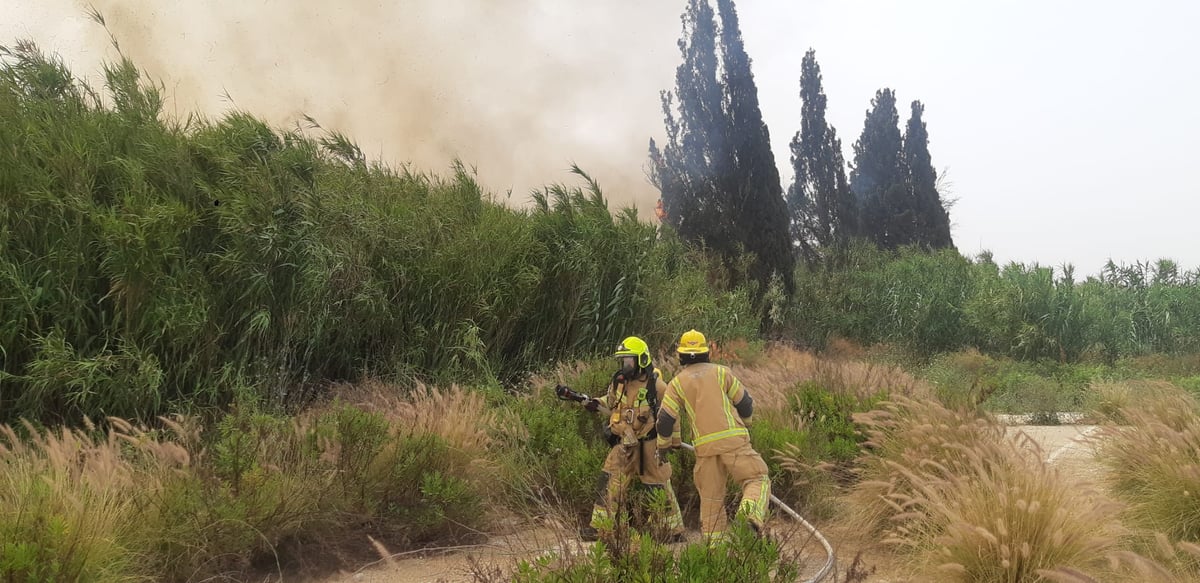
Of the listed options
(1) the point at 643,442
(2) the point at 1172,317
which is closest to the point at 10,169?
(1) the point at 643,442

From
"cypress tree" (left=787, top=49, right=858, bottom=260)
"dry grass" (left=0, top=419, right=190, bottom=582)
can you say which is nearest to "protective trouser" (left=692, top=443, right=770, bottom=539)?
"dry grass" (left=0, top=419, right=190, bottom=582)

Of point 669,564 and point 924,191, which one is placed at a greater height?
point 924,191

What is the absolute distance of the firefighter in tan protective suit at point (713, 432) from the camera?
484 centimetres

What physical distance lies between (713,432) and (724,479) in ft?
1.14

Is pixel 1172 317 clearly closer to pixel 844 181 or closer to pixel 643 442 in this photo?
pixel 844 181

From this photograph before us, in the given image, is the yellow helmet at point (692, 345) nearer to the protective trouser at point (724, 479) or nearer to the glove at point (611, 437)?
the protective trouser at point (724, 479)

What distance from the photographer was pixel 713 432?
16.0 ft

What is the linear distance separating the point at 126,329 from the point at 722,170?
2109 cm

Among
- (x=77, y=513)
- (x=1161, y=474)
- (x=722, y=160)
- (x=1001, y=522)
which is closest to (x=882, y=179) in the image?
(x=722, y=160)

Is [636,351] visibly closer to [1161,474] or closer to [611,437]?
[611,437]

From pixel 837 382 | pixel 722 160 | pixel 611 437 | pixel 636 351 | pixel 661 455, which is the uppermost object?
pixel 722 160

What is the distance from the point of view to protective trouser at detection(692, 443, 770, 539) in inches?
189

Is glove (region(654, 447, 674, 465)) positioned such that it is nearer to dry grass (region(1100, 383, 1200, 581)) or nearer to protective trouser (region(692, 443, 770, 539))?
protective trouser (region(692, 443, 770, 539))

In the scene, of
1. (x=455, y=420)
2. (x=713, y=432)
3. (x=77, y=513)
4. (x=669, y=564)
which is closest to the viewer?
(x=669, y=564)
